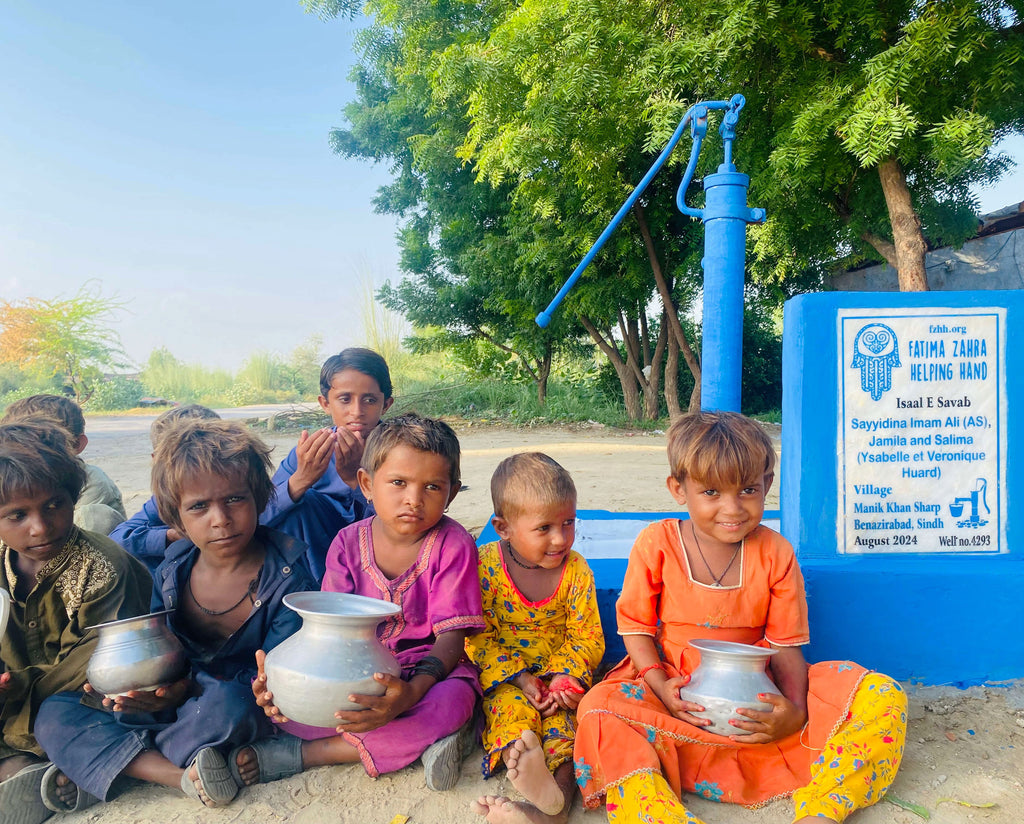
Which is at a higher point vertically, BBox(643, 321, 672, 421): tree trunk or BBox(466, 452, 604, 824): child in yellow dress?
BBox(643, 321, 672, 421): tree trunk

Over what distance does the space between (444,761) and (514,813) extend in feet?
0.97

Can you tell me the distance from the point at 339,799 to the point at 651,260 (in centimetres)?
937

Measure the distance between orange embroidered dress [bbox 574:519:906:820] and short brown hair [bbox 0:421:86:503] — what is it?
1.65 m

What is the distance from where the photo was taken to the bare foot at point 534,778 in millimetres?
1648

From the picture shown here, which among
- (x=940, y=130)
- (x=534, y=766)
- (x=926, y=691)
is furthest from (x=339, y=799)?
(x=940, y=130)

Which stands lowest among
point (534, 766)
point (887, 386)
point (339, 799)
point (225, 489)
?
point (339, 799)

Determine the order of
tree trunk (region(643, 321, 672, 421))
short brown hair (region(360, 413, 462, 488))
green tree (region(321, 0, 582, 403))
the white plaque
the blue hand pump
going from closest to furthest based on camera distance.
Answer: short brown hair (region(360, 413, 462, 488)) < the white plaque < the blue hand pump < green tree (region(321, 0, 582, 403)) < tree trunk (region(643, 321, 672, 421))

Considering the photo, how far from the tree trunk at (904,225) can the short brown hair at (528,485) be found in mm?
6090

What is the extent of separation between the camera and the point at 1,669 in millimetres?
2029

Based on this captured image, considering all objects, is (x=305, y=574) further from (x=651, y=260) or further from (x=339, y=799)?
(x=651, y=260)

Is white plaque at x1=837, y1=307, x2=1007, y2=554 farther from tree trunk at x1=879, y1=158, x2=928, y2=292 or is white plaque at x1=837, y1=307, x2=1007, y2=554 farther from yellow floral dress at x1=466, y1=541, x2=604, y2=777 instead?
tree trunk at x1=879, y1=158, x2=928, y2=292

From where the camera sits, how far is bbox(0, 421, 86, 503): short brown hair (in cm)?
188

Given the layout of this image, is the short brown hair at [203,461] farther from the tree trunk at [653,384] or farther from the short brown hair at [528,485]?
the tree trunk at [653,384]

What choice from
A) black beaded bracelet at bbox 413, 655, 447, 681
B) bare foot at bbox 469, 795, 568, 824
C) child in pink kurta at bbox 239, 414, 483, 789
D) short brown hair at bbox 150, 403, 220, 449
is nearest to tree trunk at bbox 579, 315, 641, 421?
Result: short brown hair at bbox 150, 403, 220, 449
